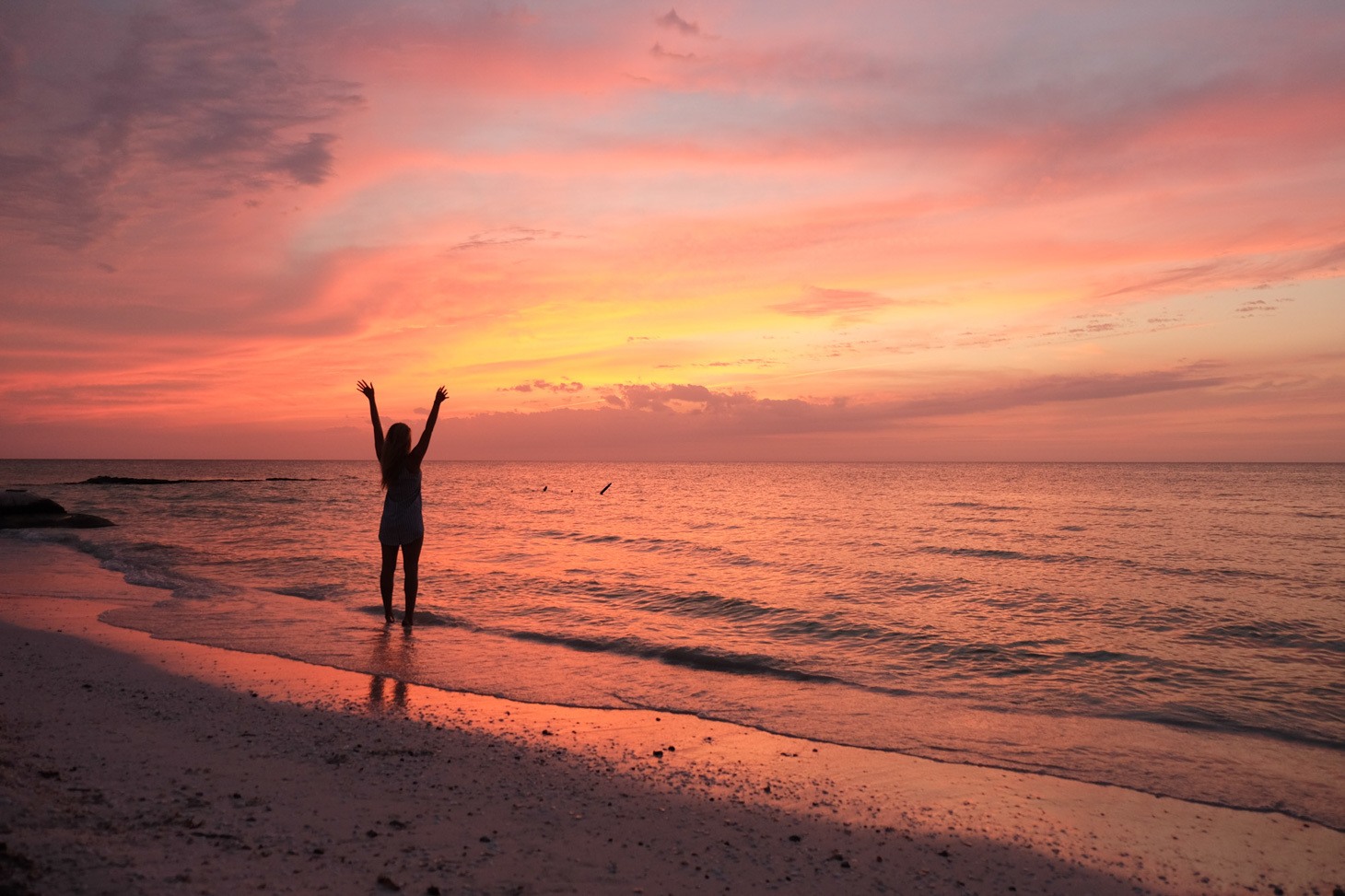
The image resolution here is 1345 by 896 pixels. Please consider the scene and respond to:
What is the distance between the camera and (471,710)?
7.85 meters

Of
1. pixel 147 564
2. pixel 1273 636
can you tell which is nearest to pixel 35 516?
pixel 147 564

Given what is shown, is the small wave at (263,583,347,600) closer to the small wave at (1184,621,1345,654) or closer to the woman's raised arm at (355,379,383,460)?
the woman's raised arm at (355,379,383,460)

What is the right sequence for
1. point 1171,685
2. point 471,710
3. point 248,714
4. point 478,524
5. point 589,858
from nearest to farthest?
point 589,858 → point 248,714 → point 471,710 → point 1171,685 → point 478,524

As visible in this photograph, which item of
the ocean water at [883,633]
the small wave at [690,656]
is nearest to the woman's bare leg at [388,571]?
the ocean water at [883,633]

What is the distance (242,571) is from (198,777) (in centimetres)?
1576

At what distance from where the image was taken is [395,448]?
1087 cm

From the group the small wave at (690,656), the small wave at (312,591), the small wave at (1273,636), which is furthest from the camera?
the small wave at (312,591)

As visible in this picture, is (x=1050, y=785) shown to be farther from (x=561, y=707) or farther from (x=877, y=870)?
(x=561, y=707)

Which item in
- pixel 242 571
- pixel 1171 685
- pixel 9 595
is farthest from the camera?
pixel 242 571

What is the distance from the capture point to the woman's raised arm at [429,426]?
1035 centimetres

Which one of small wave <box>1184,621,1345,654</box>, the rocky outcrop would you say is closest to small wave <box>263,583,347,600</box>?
small wave <box>1184,621,1345,654</box>

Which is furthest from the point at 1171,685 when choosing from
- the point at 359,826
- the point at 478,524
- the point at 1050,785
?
the point at 478,524

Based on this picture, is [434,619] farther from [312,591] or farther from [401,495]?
[312,591]

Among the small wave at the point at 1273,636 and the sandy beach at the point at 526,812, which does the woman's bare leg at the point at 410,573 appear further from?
the small wave at the point at 1273,636
